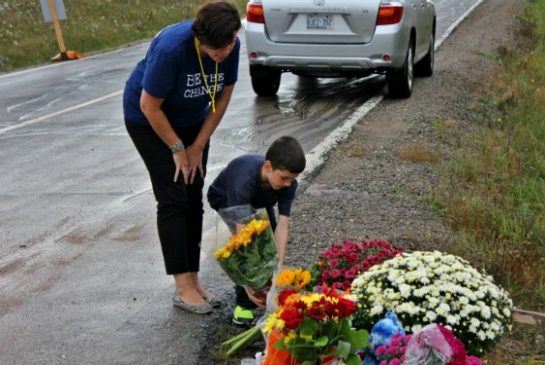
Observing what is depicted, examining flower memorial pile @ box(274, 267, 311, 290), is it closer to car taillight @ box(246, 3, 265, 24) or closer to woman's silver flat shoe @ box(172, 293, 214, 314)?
woman's silver flat shoe @ box(172, 293, 214, 314)

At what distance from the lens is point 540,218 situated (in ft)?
17.7

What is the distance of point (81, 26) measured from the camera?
70.6ft

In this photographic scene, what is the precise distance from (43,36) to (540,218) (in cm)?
1700

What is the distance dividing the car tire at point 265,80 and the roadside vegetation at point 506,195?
8.77ft

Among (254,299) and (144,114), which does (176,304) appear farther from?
(144,114)

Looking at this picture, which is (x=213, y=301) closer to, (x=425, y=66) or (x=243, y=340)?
(x=243, y=340)

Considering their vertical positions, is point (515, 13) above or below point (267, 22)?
below

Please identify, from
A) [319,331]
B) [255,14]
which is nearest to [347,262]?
[319,331]

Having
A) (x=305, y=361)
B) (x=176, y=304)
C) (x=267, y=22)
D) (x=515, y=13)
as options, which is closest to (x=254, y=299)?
(x=176, y=304)

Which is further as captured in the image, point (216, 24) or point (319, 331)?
point (216, 24)

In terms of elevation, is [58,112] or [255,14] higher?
[255,14]

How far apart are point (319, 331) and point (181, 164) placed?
145cm

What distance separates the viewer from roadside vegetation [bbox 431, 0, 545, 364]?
4160 millimetres

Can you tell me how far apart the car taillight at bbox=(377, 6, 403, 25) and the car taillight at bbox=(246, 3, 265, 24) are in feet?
4.69
